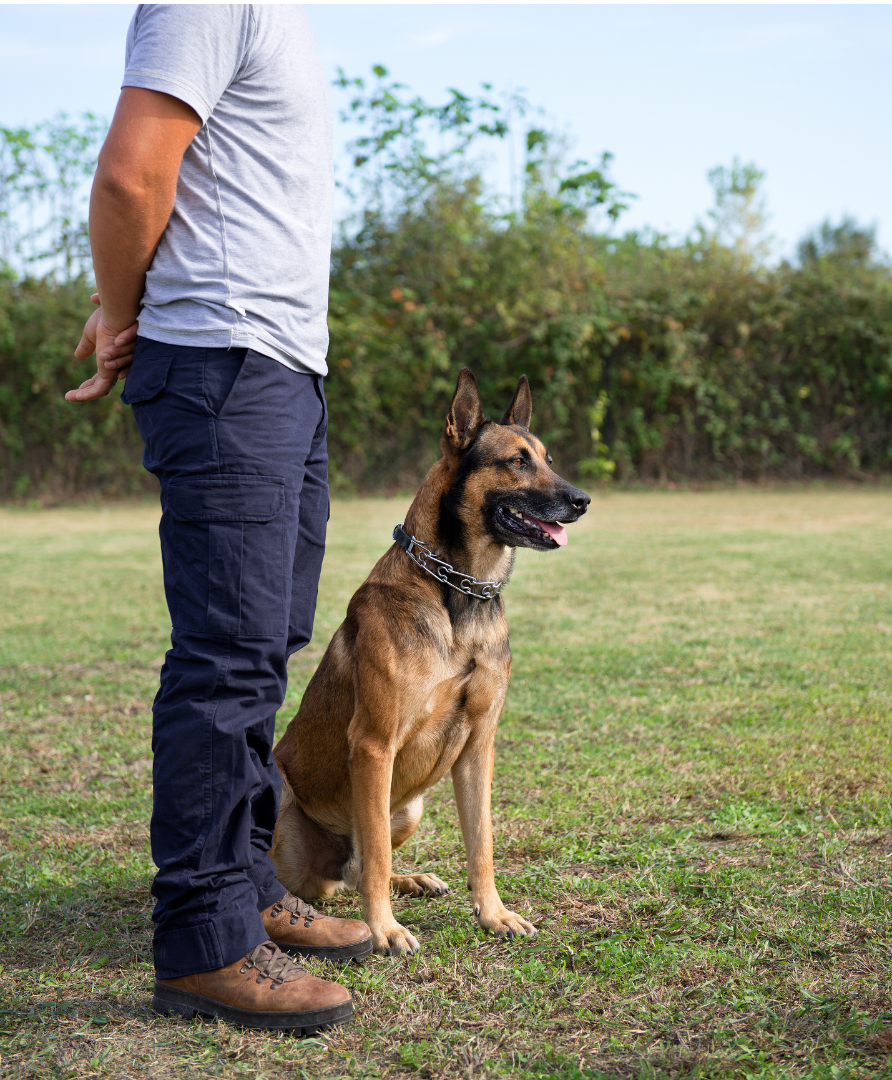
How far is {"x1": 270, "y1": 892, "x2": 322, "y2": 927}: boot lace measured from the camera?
2.26 m

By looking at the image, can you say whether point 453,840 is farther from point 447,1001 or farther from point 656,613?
point 656,613

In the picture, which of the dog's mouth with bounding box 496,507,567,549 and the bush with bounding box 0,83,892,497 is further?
the bush with bounding box 0,83,892,497

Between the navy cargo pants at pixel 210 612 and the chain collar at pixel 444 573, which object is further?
the chain collar at pixel 444 573

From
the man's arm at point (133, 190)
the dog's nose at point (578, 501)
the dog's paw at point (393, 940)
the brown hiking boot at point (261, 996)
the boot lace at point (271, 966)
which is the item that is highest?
the man's arm at point (133, 190)

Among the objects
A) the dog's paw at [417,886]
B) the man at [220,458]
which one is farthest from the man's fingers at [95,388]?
the dog's paw at [417,886]

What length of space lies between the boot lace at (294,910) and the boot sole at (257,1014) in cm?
31

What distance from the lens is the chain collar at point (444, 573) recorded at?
2.54 meters

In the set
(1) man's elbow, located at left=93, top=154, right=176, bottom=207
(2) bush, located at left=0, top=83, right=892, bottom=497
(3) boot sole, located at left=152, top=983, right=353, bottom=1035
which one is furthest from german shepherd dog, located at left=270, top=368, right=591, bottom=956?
(2) bush, located at left=0, top=83, right=892, bottom=497

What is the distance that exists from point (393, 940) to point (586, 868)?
2.24 feet

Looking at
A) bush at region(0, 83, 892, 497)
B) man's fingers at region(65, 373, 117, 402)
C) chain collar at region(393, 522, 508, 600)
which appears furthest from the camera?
bush at region(0, 83, 892, 497)

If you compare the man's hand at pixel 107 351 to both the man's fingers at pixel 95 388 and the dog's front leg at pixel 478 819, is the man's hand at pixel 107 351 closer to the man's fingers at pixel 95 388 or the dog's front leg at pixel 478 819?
the man's fingers at pixel 95 388

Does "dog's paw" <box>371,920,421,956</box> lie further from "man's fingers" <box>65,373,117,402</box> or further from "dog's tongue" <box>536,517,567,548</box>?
"man's fingers" <box>65,373,117,402</box>

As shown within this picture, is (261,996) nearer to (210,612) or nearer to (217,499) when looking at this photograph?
(210,612)

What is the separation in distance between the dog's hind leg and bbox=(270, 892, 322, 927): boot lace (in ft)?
1.47
